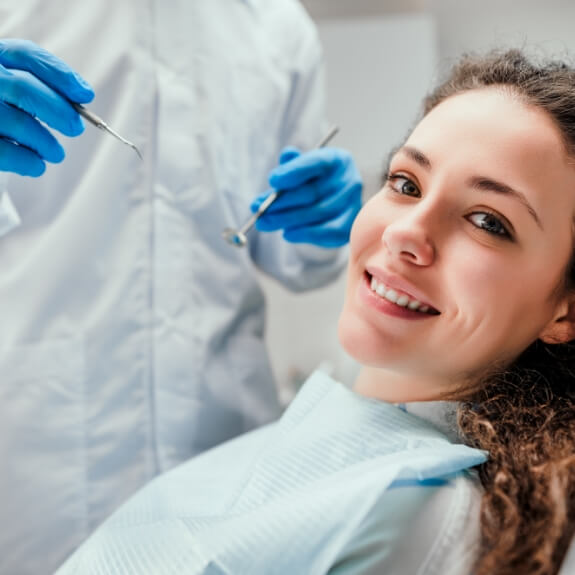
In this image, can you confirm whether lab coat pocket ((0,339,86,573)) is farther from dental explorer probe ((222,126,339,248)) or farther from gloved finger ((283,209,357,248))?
gloved finger ((283,209,357,248))

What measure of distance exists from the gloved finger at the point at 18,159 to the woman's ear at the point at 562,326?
2.61 ft

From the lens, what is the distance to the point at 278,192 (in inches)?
50.2

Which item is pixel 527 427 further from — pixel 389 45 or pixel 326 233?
pixel 389 45

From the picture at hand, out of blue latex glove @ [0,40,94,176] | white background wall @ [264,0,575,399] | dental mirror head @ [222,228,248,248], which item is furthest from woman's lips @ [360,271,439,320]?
white background wall @ [264,0,575,399]

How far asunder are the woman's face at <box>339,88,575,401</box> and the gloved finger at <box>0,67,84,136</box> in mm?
502

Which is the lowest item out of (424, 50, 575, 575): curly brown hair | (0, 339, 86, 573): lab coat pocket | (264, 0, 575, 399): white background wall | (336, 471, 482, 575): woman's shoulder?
(0, 339, 86, 573): lab coat pocket

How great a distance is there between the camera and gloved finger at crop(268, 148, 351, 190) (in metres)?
1.25

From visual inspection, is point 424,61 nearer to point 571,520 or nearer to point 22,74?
point 22,74

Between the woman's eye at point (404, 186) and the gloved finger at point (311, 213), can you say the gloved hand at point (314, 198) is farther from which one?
the woman's eye at point (404, 186)

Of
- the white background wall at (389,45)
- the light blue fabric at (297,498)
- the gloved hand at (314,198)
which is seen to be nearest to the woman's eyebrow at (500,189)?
the light blue fabric at (297,498)

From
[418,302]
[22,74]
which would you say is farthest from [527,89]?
[22,74]

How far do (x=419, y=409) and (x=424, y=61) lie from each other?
1.71 metres

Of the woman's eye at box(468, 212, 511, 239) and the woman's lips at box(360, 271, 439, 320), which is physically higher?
the woman's eye at box(468, 212, 511, 239)

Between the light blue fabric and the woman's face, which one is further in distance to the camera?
the woman's face
